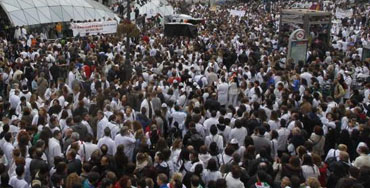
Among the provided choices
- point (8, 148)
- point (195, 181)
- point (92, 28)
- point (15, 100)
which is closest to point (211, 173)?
point (195, 181)

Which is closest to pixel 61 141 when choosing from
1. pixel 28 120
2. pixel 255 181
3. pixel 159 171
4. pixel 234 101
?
pixel 28 120

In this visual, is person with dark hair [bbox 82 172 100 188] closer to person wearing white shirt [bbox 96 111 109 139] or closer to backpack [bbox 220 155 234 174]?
backpack [bbox 220 155 234 174]

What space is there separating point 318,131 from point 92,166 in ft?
14.6

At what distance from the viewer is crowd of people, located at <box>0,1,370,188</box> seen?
26.2 ft

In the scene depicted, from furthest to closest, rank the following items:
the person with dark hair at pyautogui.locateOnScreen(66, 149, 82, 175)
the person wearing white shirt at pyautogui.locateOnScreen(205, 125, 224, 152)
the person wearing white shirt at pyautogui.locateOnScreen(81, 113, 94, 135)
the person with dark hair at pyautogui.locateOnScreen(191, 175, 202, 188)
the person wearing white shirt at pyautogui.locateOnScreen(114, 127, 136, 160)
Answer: the person wearing white shirt at pyautogui.locateOnScreen(81, 113, 94, 135)
the person wearing white shirt at pyautogui.locateOnScreen(205, 125, 224, 152)
the person wearing white shirt at pyautogui.locateOnScreen(114, 127, 136, 160)
the person with dark hair at pyautogui.locateOnScreen(66, 149, 82, 175)
the person with dark hair at pyautogui.locateOnScreen(191, 175, 202, 188)

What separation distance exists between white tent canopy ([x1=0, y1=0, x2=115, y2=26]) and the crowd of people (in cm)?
1010

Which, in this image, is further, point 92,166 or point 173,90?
point 173,90

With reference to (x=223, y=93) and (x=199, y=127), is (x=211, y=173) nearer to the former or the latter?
(x=199, y=127)

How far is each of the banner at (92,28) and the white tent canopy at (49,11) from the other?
6.39 m

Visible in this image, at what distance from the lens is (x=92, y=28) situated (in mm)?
23922

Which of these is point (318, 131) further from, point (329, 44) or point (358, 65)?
point (329, 44)

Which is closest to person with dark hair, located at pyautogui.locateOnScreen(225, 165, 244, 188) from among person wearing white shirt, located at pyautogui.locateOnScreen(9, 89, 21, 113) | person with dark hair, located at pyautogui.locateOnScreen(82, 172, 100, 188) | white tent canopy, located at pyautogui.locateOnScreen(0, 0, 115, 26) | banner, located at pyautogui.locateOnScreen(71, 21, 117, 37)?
person with dark hair, located at pyautogui.locateOnScreen(82, 172, 100, 188)

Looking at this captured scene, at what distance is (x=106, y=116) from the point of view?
11203 mm

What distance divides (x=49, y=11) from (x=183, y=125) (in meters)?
21.9
